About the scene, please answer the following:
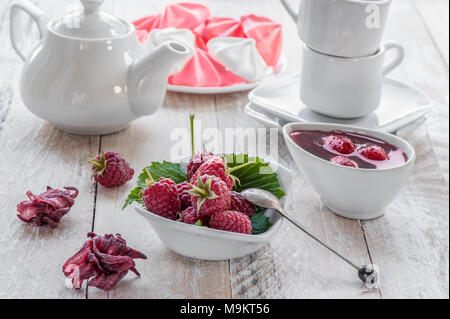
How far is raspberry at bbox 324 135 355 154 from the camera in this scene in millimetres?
926

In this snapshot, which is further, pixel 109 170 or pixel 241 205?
pixel 109 170

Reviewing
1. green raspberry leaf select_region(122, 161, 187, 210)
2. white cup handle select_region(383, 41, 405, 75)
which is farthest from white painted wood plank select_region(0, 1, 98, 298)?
white cup handle select_region(383, 41, 405, 75)

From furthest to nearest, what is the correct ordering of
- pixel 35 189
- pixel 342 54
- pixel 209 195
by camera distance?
pixel 342 54 → pixel 35 189 → pixel 209 195

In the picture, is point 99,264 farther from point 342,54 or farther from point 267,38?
point 267,38

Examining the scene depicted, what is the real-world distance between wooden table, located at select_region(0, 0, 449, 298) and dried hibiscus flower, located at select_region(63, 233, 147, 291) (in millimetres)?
15

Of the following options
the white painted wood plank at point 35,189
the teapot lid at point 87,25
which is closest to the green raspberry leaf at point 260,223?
the white painted wood plank at point 35,189

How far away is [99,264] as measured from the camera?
2.55 ft

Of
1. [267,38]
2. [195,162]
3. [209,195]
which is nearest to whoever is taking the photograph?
[209,195]

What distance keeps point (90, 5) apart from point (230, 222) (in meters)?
0.48

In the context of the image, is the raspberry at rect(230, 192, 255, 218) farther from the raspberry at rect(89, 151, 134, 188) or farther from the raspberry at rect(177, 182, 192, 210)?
the raspberry at rect(89, 151, 134, 188)

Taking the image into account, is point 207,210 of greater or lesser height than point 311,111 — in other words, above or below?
above

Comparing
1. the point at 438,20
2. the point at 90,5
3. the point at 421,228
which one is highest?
the point at 90,5

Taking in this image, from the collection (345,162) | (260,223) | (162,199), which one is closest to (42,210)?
(162,199)

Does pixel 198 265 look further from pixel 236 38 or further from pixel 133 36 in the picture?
pixel 236 38
